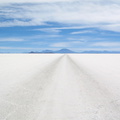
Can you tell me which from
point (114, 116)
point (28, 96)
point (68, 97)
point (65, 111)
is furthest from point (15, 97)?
point (114, 116)

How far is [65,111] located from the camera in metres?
5.43

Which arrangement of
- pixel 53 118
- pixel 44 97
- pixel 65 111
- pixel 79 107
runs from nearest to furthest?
pixel 53 118
pixel 65 111
pixel 79 107
pixel 44 97

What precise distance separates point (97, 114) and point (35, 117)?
1360mm

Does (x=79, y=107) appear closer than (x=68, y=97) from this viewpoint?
Yes

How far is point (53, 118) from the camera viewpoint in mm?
4883

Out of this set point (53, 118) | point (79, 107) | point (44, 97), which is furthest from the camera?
point (44, 97)

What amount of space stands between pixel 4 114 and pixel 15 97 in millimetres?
1978

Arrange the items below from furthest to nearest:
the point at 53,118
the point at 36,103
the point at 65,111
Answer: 1. the point at 36,103
2. the point at 65,111
3. the point at 53,118

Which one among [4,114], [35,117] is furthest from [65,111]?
[4,114]

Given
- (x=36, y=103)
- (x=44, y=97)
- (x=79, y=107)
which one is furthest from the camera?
(x=44, y=97)

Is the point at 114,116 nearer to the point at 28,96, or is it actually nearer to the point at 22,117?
the point at 22,117

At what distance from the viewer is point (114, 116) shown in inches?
197

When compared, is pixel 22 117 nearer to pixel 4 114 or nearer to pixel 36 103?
pixel 4 114

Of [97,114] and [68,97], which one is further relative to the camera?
[68,97]
